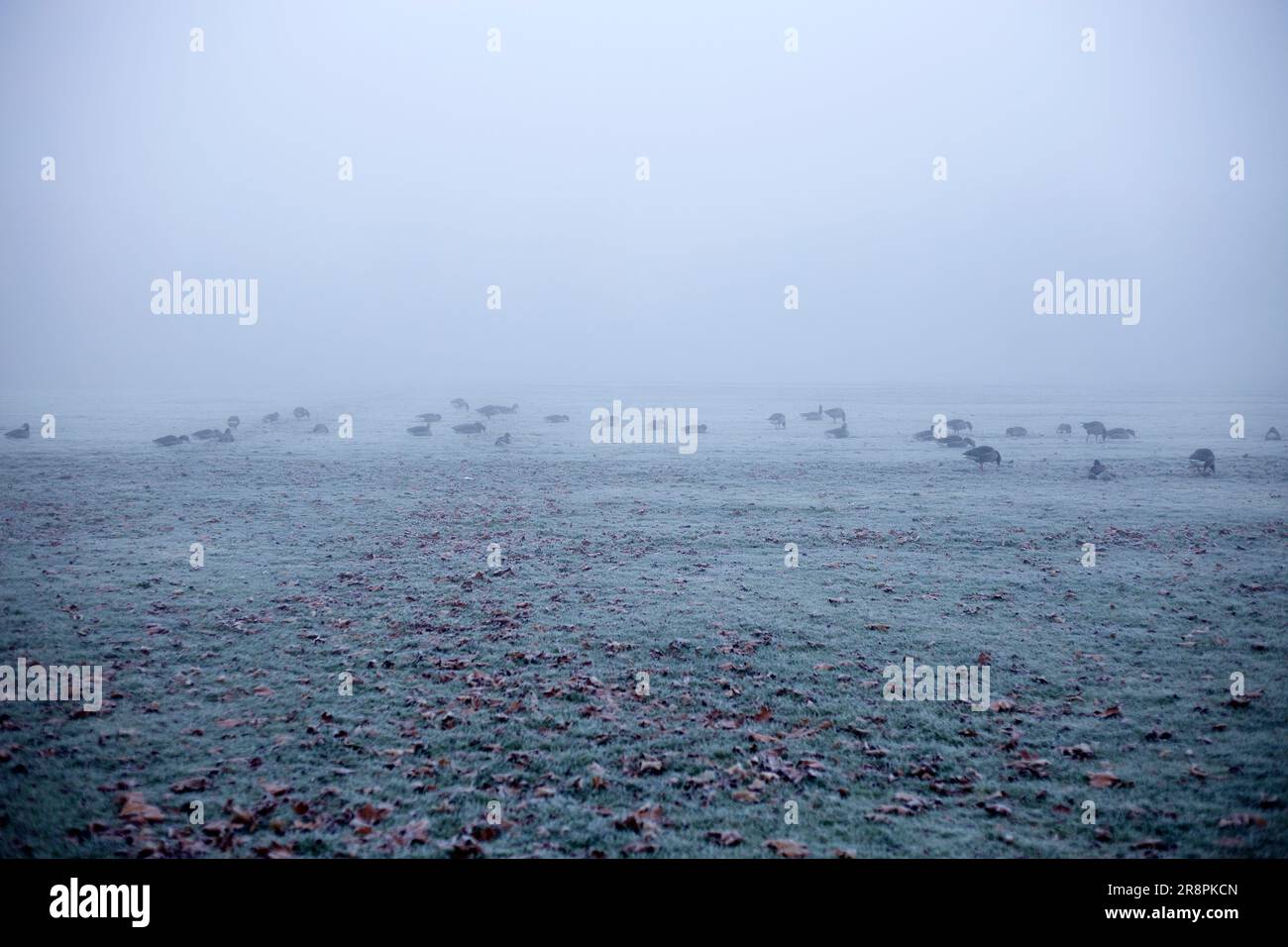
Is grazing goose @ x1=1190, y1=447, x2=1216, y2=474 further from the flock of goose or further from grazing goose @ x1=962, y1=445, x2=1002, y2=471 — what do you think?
grazing goose @ x1=962, y1=445, x2=1002, y2=471

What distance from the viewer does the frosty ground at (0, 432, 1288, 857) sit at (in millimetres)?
6938

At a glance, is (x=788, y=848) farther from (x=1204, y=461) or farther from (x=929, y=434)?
(x=929, y=434)

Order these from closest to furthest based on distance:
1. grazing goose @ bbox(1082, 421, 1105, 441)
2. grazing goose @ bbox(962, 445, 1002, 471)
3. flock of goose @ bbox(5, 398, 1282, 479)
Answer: flock of goose @ bbox(5, 398, 1282, 479) → grazing goose @ bbox(962, 445, 1002, 471) → grazing goose @ bbox(1082, 421, 1105, 441)

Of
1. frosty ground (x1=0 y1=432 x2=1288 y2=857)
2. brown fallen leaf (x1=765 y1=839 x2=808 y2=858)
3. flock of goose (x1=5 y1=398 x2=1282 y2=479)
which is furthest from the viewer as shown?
flock of goose (x1=5 y1=398 x2=1282 y2=479)

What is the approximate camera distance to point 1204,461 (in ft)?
92.0

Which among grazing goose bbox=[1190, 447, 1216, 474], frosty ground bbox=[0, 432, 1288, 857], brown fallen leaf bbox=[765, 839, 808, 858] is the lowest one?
brown fallen leaf bbox=[765, 839, 808, 858]

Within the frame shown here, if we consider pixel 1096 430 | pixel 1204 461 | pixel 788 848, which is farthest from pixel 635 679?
pixel 1096 430

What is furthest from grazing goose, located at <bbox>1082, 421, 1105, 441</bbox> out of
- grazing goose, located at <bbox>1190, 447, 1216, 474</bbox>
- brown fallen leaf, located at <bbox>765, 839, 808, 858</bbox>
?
brown fallen leaf, located at <bbox>765, 839, 808, 858</bbox>

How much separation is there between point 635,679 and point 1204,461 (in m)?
30.3

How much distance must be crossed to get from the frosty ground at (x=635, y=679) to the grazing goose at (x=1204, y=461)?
6807 millimetres

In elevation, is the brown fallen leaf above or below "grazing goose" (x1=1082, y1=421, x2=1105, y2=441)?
below

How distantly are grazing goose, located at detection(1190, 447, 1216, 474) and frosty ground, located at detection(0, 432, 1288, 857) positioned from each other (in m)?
6.81
